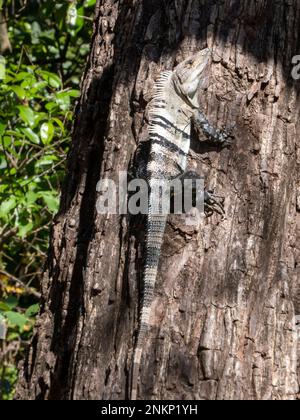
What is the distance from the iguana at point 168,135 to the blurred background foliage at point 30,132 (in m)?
1.14

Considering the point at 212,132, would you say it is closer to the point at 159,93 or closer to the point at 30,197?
the point at 159,93

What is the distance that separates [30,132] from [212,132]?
77.5 inches

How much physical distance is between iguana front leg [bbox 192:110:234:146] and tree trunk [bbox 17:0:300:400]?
4cm

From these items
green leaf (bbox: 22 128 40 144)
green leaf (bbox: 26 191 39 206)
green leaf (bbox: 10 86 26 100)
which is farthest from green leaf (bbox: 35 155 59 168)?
green leaf (bbox: 10 86 26 100)

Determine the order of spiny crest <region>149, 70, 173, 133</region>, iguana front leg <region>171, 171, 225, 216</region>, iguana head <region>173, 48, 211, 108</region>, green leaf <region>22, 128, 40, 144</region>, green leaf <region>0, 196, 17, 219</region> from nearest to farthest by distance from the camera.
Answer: iguana front leg <region>171, 171, 225, 216</region> → iguana head <region>173, 48, 211, 108</region> → spiny crest <region>149, 70, 173, 133</region> → green leaf <region>0, 196, 17, 219</region> → green leaf <region>22, 128, 40, 144</region>

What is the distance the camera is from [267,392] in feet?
8.70

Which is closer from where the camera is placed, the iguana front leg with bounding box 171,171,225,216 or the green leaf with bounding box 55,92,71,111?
the iguana front leg with bounding box 171,171,225,216

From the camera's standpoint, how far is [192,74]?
3.09m

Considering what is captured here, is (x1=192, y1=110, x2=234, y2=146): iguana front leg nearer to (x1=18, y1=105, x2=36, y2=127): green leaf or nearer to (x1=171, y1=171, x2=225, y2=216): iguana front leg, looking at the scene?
(x1=171, y1=171, x2=225, y2=216): iguana front leg

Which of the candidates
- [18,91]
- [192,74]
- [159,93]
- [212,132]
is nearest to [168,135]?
[159,93]

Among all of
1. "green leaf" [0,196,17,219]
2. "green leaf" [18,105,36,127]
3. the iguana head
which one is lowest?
"green leaf" [0,196,17,219]

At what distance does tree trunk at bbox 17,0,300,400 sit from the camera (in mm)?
2641

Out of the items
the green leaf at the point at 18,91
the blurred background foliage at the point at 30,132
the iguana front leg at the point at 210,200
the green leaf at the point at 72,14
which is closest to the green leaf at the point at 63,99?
the blurred background foliage at the point at 30,132

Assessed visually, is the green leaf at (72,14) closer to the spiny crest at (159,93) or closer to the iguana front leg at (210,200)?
the spiny crest at (159,93)
